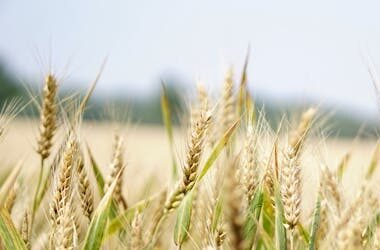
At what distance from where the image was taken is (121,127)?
85.0 inches

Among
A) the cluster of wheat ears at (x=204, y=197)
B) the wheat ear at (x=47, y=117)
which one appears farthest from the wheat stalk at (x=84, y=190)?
the wheat ear at (x=47, y=117)

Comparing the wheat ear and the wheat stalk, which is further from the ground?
the wheat ear

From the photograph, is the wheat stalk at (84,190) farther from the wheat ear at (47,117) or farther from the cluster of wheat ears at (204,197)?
the wheat ear at (47,117)

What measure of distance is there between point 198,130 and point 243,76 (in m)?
0.64

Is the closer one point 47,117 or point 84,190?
point 84,190

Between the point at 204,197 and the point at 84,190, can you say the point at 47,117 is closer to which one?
the point at 84,190

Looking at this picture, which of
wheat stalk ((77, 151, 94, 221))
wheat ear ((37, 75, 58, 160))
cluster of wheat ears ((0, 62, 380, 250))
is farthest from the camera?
wheat ear ((37, 75, 58, 160))

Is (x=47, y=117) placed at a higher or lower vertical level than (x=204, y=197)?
higher

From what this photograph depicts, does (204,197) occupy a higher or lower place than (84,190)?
lower

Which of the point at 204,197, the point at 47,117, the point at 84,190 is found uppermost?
the point at 47,117

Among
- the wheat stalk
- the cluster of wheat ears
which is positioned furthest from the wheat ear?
the wheat stalk

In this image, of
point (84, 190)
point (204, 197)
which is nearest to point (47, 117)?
→ point (84, 190)

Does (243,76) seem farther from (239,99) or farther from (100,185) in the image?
(100,185)

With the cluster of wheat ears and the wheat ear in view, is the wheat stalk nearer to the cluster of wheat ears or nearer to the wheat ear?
the cluster of wheat ears
